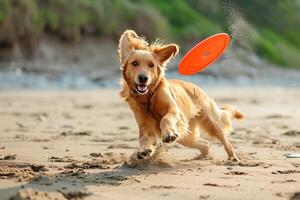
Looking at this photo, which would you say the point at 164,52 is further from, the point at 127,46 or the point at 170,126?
the point at 170,126

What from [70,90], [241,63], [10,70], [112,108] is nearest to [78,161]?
[112,108]

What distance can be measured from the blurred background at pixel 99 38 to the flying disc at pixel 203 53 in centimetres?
922

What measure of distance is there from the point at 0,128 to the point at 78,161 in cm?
296

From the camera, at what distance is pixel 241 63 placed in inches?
1035

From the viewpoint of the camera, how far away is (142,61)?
625 centimetres

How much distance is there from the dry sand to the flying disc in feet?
3.10

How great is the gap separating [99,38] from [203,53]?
55.3 feet

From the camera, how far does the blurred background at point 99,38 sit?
19938 millimetres

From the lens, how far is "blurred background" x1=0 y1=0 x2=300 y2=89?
19.9m

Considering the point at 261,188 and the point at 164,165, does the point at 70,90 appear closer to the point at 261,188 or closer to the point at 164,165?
the point at 164,165

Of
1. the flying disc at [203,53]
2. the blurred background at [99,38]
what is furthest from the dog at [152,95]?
the blurred background at [99,38]

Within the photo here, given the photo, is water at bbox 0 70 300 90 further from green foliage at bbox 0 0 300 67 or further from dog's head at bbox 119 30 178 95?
dog's head at bbox 119 30 178 95

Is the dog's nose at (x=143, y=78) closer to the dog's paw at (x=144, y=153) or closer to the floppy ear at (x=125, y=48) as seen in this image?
the floppy ear at (x=125, y=48)

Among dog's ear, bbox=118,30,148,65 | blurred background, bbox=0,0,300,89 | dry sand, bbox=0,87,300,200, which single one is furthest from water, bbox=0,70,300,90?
dog's ear, bbox=118,30,148,65
